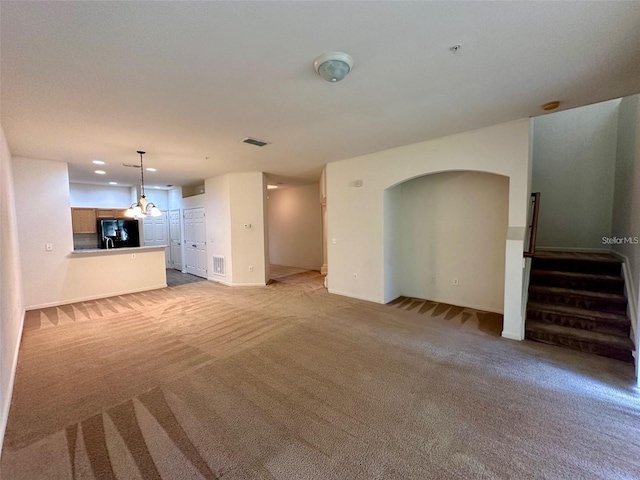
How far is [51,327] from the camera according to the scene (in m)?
4.01

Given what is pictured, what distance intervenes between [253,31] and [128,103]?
1.84 m

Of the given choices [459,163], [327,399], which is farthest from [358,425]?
[459,163]

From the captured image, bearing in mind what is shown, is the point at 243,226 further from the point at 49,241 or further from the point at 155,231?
the point at 155,231

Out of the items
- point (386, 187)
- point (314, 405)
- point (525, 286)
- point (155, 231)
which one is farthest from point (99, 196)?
point (525, 286)

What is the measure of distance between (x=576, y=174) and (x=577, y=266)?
2121 mm

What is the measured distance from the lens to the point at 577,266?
3.97 m

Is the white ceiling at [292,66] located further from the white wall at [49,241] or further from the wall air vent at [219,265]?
the wall air vent at [219,265]

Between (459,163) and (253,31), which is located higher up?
(253,31)

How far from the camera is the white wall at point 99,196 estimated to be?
7.62m

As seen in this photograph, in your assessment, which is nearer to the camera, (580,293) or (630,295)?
(630,295)

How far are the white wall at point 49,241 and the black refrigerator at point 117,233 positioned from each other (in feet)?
7.97

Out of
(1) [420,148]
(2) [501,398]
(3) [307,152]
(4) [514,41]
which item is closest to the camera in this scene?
(4) [514,41]

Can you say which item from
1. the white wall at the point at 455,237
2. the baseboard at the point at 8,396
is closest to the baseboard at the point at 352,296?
the white wall at the point at 455,237

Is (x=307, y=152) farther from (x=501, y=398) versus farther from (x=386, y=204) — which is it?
(x=501, y=398)
